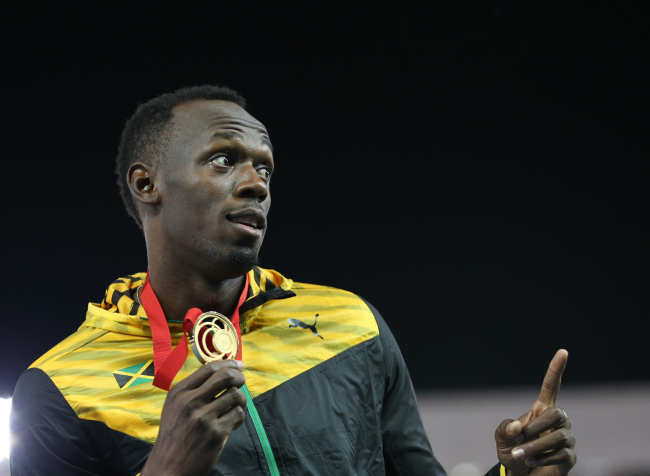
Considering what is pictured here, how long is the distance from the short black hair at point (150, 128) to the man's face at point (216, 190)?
0.21 feet

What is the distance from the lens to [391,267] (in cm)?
275

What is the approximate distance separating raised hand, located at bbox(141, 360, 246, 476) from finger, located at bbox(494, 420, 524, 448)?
0.57m

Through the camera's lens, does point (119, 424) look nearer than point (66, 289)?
Yes

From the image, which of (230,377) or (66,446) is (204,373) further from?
(66,446)

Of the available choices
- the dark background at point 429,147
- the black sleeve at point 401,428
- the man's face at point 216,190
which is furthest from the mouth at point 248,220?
the dark background at point 429,147

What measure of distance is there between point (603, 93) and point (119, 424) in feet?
8.36

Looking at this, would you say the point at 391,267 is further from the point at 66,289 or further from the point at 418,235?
the point at 66,289

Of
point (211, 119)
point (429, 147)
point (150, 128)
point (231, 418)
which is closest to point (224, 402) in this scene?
point (231, 418)

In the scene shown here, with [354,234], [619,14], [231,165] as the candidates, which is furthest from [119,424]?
[619,14]

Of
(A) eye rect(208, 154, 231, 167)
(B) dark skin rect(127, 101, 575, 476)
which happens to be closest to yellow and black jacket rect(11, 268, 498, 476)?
(B) dark skin rect(127, 101, 575, 476)

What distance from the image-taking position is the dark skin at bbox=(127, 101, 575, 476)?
1.18 metres

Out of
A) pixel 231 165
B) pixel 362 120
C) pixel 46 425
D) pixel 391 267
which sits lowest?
pixel 46 425

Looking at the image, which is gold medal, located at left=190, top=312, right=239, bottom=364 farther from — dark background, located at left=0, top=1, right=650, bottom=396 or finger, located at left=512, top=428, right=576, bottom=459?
dark background, located at left=0, top=1, right=650, bottom=396

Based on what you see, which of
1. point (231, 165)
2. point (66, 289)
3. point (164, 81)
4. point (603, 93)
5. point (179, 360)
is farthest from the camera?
point (603, 93)
